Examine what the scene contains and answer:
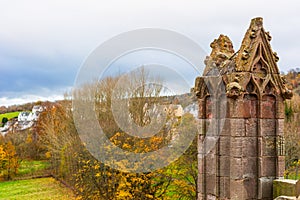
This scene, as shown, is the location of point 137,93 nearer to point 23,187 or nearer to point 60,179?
point 60,179

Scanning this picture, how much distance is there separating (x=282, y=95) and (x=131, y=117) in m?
10.2

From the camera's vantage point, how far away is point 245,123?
15.1 feet

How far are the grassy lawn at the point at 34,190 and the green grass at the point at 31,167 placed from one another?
111 inches

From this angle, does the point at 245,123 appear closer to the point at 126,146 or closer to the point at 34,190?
the point at 126,146

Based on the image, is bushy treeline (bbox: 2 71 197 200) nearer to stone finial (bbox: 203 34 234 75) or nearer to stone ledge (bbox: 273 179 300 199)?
stone finial (bbox: 203 34 234 75)

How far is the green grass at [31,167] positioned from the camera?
38969 millimetres

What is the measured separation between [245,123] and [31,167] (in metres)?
39.8

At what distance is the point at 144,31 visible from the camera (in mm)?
5973

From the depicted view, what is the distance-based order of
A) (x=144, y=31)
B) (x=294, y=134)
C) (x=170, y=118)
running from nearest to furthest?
1. (x=144, y=31)
2. (x=170, y=118)
3. (x=294, y=134)

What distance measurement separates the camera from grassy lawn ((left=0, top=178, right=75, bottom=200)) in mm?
26817

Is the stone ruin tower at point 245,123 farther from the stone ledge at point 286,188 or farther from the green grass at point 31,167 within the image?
the green grass at point 31,167

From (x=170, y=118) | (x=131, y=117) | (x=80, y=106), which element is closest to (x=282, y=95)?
(x=131, y=117)

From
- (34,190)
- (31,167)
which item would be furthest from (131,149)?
(31,167)

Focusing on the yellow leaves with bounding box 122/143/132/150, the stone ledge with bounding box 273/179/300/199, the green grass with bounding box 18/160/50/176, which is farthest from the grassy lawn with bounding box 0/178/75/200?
the stone ledge with bounding box 273/179/300/199
